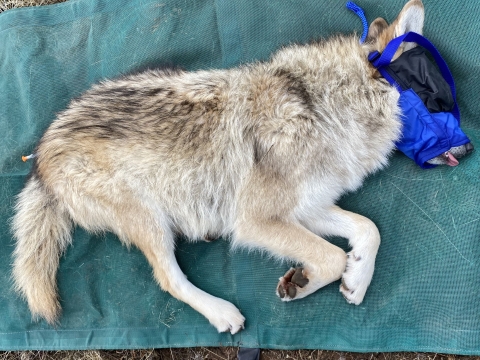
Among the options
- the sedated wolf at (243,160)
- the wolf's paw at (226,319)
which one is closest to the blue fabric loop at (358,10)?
the sedated wolf at (243,160)

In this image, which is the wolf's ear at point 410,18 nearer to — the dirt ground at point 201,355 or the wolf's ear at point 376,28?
the wolf's ear at point 376,28

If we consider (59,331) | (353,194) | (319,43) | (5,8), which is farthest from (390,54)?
(5,8)

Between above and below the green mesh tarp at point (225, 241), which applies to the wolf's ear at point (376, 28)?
above

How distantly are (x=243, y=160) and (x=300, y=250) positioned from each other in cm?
75

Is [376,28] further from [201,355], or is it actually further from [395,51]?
[201,355]

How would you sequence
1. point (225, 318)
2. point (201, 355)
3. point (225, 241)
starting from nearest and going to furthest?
1. point (225, 318)
2. point (201, 355)
3. point (225, 241)

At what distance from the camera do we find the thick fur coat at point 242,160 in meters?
2.91

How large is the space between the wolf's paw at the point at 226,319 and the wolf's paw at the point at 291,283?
0.37 meters

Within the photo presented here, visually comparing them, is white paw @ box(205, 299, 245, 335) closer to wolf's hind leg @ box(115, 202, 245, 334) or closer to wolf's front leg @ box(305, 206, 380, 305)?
wolf's hind leg @ box(115, 202, 245, 334)

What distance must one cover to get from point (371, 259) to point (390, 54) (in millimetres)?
1415

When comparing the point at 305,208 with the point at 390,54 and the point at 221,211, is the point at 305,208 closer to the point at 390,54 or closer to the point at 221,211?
the point at 221,211

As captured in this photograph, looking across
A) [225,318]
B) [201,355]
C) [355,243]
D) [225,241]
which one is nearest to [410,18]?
[355,243]

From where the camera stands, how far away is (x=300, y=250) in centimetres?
294

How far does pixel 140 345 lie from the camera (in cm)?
329
